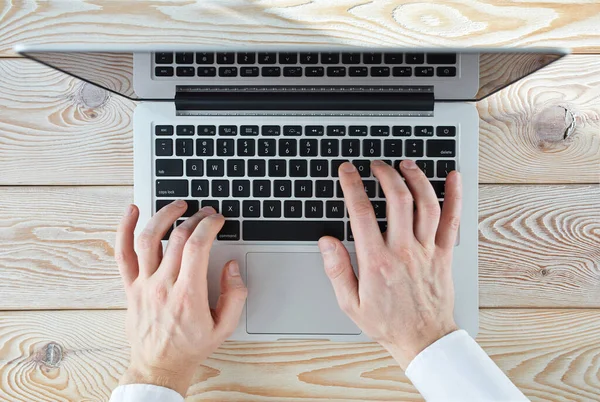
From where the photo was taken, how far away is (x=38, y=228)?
28.8 inches

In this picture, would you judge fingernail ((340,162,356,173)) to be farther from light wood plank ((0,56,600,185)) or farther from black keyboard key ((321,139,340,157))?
light wood plank ((0,56,600,185))

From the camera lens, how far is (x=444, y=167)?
26.1 inches

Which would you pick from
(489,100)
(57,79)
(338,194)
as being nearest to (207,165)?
(338,194)

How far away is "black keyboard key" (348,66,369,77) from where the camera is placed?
627mm

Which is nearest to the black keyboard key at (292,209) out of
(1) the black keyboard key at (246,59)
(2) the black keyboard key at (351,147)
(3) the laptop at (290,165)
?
(3) the laptop at (290,165)

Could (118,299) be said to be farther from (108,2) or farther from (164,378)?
(108,2)

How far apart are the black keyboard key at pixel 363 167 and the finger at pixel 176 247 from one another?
0.24 meters

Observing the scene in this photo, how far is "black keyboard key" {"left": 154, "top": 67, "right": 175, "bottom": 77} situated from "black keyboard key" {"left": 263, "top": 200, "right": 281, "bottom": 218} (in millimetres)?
228

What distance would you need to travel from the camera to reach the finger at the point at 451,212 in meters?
0.64

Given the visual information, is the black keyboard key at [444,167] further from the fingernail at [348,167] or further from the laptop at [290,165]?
the fingernail at [348,167]

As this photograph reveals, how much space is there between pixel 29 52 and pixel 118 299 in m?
0.40

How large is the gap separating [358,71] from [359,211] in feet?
0.65

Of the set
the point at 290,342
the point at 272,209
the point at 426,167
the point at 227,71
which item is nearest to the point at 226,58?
the point at 227,71

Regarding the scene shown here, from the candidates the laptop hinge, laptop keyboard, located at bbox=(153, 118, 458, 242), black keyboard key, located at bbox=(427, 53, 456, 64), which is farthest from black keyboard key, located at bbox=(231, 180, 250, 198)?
black keyboard key, located at bbox=(427, 53, 456, 64)
